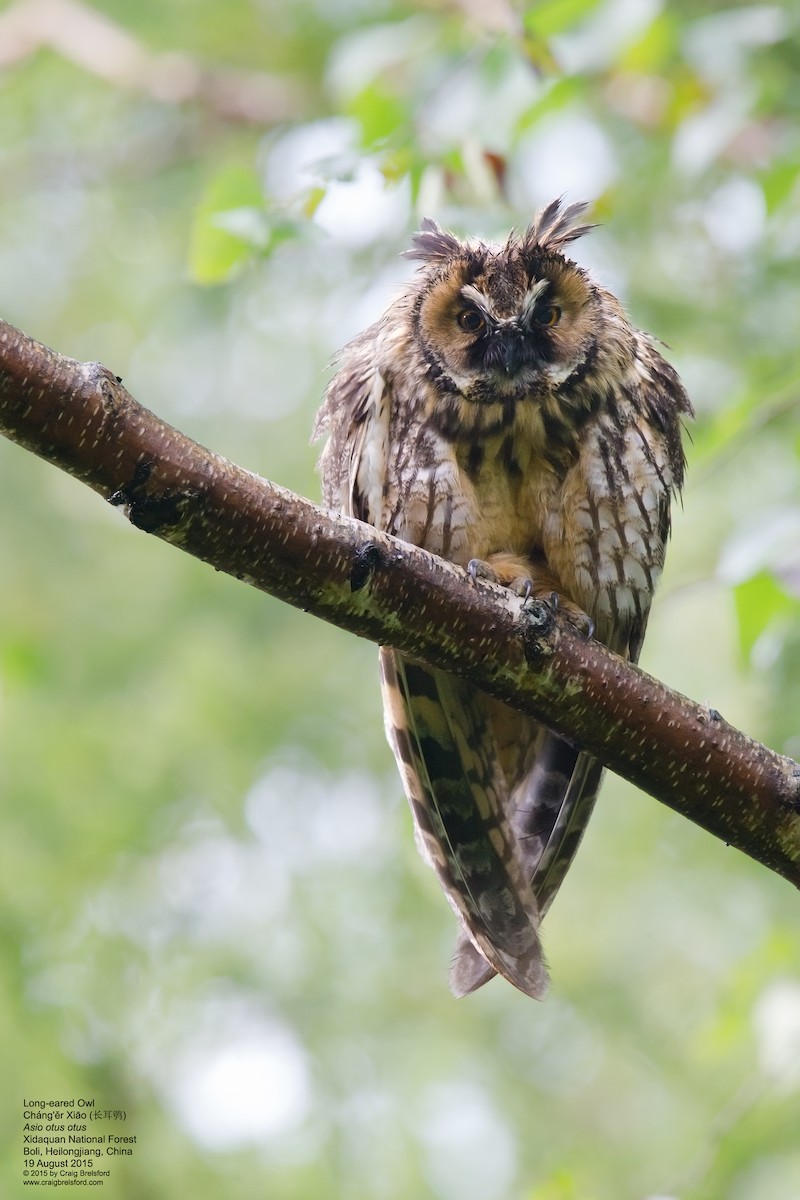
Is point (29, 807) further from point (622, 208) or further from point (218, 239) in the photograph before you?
point (622, 208)

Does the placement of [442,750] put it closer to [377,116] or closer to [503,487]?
[503,487]

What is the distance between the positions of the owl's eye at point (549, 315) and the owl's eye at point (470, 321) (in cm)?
13

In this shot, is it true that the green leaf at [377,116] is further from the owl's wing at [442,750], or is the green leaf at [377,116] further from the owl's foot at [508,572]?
the owl's foot at [508,572]

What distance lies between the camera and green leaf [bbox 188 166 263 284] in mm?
2680

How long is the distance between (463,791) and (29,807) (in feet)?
6.03

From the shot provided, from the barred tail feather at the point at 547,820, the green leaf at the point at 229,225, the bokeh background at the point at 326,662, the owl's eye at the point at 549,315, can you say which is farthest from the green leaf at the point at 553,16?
the barred tail feather at the point at 547,820

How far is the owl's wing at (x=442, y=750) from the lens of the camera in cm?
283

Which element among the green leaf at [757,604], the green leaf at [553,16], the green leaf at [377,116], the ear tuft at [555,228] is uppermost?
the green leaf at [553,16]

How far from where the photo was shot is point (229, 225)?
8.75 ft

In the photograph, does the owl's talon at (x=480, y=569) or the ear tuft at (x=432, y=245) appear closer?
the owl's talon at (x=480, y=569)

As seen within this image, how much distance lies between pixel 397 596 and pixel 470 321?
1069 mm

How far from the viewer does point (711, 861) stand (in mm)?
5316

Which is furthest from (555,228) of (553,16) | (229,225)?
(229,225)

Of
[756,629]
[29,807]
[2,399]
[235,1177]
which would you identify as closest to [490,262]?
[756,629]
